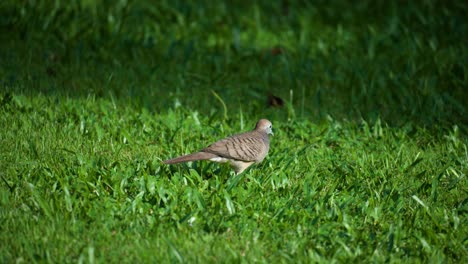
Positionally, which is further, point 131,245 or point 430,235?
point 430,235

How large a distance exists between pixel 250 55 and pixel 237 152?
3.25 meters

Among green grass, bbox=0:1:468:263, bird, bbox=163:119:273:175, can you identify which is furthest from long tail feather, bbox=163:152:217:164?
green grass, bbox=0:1:468:263

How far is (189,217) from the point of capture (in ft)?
15.9

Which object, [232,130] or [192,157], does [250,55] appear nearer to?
[232,130]

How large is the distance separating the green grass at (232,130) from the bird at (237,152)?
12 cm

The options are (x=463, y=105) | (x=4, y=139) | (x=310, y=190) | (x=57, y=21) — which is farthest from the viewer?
(x=57, y=21)

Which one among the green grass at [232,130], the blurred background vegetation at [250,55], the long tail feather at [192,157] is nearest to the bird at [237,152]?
the long tail feather at [192,157]

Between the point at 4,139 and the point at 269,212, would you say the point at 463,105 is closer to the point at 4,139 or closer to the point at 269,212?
the point at 269,212

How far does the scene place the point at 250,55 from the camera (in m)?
8.69

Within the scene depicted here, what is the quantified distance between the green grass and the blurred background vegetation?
3cm

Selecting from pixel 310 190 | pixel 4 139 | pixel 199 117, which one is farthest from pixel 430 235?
pixel 4 139

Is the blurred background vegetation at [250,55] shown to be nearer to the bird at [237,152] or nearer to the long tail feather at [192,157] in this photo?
the bird at [237,152]

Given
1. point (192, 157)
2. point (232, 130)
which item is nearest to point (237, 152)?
point (192, 157)

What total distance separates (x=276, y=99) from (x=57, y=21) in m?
3.14
